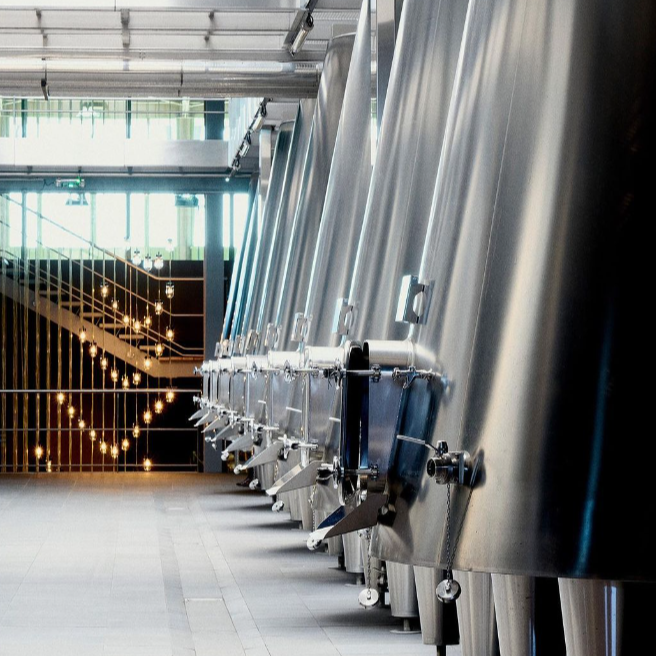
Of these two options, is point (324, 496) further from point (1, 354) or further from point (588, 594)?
point (1, 354)

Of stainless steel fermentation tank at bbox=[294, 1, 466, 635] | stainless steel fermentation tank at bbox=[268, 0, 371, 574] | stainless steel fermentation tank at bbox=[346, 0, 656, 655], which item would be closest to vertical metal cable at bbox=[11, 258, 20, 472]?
stainless steel fermentation tank at bbox=[268, 0, 371, 574]

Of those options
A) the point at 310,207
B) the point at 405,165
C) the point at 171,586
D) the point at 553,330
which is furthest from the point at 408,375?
the point at 310,207

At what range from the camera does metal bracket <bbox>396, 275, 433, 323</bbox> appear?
377 centimetres

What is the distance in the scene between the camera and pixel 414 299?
379 centimetres

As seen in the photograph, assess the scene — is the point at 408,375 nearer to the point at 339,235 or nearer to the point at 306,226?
the point at 339,235

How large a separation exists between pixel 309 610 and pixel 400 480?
12.0 ft

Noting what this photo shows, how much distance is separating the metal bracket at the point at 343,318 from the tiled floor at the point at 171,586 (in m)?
1.55

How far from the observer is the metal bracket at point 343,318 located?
212 inches

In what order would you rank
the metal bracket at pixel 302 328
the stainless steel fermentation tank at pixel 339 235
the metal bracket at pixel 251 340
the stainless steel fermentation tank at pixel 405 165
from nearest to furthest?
the stainless steel fermentation tank at pixel 405 165
the stainless steel fermentation tank at pixel 339 235
the metal bracket at pixel 302 328
the metal bracket at pixel 251 340

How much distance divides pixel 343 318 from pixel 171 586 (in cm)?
336

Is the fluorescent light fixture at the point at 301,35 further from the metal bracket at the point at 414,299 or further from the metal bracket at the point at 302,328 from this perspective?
the metal bracket at the point at 414,299

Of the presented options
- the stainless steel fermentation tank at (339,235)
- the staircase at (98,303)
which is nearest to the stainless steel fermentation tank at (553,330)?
the stainless steel fermentation tank at (339,235)

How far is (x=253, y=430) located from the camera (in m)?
8.80

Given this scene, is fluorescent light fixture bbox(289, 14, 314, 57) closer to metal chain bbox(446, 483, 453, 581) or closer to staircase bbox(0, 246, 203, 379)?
metal chain bbox(446, 483, 453, 581)
